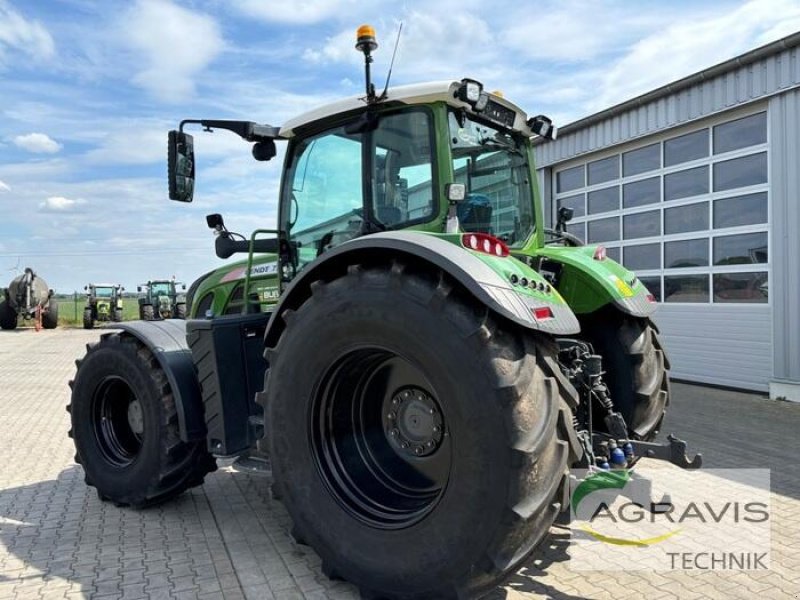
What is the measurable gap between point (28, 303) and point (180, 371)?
2560cm

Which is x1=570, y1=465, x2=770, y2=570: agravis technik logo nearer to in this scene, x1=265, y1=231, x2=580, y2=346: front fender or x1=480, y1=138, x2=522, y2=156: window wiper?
x1=265, y1=231, x2=580, y2=346: front fender

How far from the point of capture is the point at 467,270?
102 inches

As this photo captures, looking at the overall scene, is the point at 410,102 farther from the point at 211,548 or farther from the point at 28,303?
the point at 28,303

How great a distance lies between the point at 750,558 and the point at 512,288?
2.24m

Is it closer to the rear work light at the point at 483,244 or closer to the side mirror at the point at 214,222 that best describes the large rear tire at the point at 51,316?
the side mirror at the point at 214,222

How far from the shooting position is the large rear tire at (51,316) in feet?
87.5

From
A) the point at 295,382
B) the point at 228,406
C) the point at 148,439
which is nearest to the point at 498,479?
the point at 295,382

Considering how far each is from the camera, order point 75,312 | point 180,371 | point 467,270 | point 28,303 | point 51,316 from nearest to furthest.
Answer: point 467,270 → point 180,371 → point 28,303 → point 51,316 → point 75,312

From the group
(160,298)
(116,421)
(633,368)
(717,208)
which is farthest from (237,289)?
(160,298)

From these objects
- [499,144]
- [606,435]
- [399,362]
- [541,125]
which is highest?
[541,125]

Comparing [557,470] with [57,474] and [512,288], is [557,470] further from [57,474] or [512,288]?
[57,474]

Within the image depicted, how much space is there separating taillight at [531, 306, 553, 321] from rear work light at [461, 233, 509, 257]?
0.36 m

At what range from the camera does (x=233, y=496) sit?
4605 mm

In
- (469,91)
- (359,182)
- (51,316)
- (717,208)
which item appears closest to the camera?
(469,91)
